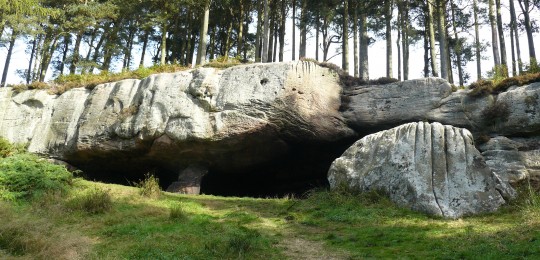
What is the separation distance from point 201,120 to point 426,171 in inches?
339

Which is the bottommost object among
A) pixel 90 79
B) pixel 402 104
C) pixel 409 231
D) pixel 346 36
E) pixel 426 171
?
pixel 409 231

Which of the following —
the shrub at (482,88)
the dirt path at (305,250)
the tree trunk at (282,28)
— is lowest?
the dirt path at (305,250)

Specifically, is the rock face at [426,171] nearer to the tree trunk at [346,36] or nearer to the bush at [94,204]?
the bush at [94,204]

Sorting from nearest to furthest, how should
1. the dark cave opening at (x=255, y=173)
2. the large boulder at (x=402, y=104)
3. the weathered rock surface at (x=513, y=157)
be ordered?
the weathered rock surface at (x=513, y=157) < the large boulder at (x=402, y=104) < the dark cave opening at (x=255, y=173)

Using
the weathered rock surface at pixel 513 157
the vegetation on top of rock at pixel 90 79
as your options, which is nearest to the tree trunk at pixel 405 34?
the weathered rock surface at pixel 513 157

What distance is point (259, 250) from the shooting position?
8.60 m

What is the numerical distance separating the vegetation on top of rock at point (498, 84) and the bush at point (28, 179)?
47.2ft

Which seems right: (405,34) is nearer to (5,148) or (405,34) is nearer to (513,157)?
(513,157)

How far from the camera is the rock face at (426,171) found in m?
12.0

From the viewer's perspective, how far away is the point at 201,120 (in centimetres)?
1738

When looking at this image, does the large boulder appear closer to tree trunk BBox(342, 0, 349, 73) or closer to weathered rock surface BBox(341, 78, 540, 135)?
weathered rock surface BBox(341, 78, 540, 135)

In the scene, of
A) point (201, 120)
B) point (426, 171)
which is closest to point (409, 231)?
point (426, 171)

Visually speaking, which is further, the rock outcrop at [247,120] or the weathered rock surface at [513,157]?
the rock outcrop at [247,120]

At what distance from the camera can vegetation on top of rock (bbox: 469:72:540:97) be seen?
15.7 m
